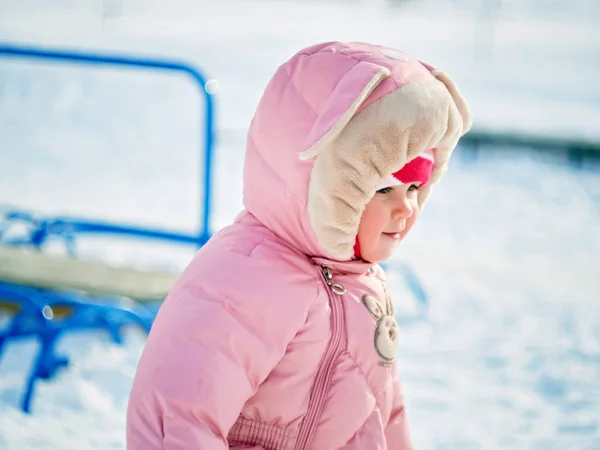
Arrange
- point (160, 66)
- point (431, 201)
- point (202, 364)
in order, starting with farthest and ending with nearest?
point (431, 201) < point (160, 66) < point (202, 364)

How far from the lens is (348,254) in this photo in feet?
4.77

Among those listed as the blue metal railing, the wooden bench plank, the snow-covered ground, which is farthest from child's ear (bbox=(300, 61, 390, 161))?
the blue metal railing

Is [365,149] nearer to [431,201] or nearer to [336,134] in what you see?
[336,134]

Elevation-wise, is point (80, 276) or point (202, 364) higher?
point (202, 364)

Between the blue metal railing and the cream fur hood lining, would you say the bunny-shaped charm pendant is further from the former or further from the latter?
the blue metal railing

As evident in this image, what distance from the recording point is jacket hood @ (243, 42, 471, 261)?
1.36 m

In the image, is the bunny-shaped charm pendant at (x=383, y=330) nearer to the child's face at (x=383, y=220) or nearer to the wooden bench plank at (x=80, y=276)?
the child's face at (x=383, y=220)

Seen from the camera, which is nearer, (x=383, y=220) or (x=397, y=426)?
(x=383, y=220)

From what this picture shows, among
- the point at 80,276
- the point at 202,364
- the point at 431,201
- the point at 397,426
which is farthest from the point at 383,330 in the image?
the point at 431,201

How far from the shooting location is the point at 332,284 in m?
1.48

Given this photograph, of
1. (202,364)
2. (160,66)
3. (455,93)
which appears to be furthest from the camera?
(160,66)

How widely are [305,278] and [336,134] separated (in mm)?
265

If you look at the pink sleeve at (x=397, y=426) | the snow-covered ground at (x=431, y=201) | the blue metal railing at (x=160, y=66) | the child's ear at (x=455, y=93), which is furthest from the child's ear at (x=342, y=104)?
the blue metal railing at (x=160, y=66)

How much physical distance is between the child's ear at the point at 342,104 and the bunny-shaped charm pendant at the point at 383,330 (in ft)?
1.03
